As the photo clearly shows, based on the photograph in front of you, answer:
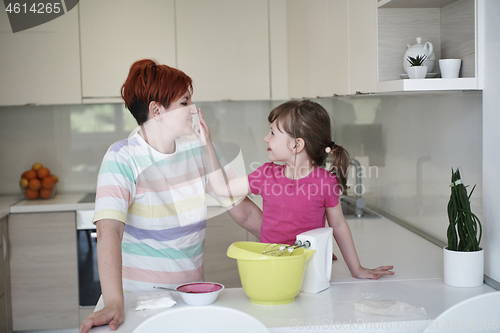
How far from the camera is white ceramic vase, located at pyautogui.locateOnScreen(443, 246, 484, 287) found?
1.23 meters

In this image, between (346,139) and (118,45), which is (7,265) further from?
(346,139)

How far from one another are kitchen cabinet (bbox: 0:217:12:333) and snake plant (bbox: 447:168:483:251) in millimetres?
2281

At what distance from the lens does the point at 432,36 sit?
1.51m

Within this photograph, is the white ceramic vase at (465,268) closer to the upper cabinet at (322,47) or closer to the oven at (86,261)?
the upper cabinet at (322,47)

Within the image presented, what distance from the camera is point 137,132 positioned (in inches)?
54.6

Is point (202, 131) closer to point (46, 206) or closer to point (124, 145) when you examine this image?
point (124, 145)

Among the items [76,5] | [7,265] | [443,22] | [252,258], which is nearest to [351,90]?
[443,22]

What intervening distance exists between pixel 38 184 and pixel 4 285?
0.61 m

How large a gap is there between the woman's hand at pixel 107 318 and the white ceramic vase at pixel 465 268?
0.82 meters

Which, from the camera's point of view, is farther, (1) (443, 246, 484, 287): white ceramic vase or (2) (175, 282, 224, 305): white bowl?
(1) (443, 246, 484, 287): white ceramic vase

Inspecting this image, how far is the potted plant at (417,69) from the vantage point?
50.7 inches

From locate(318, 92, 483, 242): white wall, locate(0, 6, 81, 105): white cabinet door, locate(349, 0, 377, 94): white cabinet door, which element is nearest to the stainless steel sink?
locate(318, 92, 483, 242): white wall

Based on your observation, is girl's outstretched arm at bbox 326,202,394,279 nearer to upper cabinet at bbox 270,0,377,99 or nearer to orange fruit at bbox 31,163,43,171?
upper cabinet at bbox 270,0,377,99

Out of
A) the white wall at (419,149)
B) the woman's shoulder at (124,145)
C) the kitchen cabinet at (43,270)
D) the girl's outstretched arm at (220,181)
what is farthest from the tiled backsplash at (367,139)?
the woman's shoulder at (124,145)
